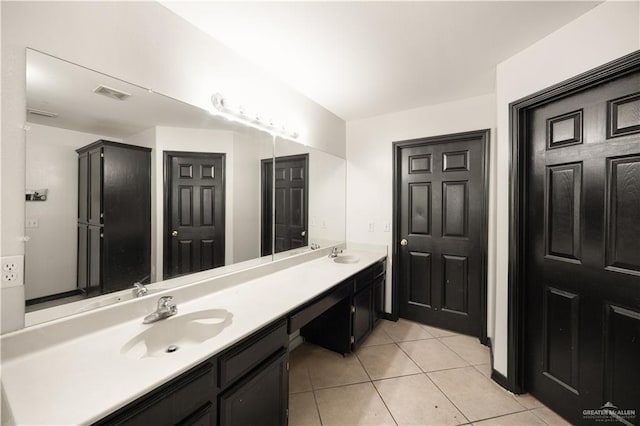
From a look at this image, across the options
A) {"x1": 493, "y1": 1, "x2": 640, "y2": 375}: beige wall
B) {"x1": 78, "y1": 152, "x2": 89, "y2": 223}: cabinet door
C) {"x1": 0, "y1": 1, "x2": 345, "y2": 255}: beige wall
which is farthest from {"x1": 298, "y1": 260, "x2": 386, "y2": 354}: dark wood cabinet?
{"x1": 0, "y1": 1, "x2": 345, "y2": 255}: beige wall

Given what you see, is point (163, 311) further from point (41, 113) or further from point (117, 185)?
point (41, 113)

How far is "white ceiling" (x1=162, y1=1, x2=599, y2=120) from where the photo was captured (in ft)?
4.50

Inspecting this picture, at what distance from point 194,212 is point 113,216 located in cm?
43

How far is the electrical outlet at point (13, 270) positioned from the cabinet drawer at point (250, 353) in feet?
2.66

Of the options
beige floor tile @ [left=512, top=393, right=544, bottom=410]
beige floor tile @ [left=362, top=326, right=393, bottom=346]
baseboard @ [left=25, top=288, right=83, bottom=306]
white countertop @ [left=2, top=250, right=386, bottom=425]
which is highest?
baseboard @ [left=25, top=288, right=83, bottom=306]

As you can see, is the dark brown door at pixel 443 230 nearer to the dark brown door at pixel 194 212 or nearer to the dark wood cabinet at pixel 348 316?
the dark wood cabinet at pixel 348 316

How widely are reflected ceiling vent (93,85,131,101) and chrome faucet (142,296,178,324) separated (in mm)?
1018

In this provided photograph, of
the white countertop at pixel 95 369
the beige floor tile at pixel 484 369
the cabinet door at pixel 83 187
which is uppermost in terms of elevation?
the cabinet door at pixel 83 187

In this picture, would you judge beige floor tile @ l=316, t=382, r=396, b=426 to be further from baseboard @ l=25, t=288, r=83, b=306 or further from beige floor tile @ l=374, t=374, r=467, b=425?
baseboard @ l=25, t=288, r=83, b=306

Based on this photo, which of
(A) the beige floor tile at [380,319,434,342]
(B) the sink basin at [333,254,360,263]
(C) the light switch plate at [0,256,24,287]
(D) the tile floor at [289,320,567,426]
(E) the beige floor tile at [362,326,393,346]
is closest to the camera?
(C) the light switch plate at [0,256,24,287]

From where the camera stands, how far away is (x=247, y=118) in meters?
1.82

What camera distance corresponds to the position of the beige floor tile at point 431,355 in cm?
215

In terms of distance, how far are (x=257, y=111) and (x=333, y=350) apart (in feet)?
7.15

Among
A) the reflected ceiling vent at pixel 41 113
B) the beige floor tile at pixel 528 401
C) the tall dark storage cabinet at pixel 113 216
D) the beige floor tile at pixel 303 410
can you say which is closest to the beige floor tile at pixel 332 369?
the beige floor tile at pixel 303 410
